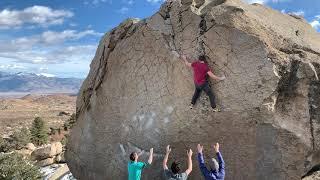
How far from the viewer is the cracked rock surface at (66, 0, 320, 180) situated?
12906 mm

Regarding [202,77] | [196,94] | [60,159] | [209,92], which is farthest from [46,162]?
[202,77]

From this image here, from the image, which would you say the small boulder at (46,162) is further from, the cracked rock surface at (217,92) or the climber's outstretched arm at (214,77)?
the climber's outstretched arm at (214,77)

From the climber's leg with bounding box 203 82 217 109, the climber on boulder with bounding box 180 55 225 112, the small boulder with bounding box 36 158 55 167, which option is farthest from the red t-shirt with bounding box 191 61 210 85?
the small boulder with bounding box 36 158 55 167

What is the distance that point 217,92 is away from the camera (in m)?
13.4

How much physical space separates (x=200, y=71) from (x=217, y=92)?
0.80 m

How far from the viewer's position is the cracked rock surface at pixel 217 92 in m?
12.9

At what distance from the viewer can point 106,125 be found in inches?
611

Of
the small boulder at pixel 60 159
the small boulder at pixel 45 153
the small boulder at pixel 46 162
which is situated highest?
the small boulder at pixel 45 153

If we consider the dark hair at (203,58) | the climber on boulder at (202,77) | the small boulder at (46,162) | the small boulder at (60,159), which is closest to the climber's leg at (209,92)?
the climber on boulder at (202,77)

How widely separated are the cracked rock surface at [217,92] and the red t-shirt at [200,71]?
1.30 ft

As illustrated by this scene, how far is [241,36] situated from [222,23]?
2.32 feet

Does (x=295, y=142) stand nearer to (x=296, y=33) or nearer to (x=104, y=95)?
(x=296, y=33)

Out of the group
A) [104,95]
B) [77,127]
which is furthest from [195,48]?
[77,127]

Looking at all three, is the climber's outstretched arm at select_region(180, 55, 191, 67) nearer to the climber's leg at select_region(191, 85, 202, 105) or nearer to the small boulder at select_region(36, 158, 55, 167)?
the climber's leg at select_region(191, 85, 202, 105)
